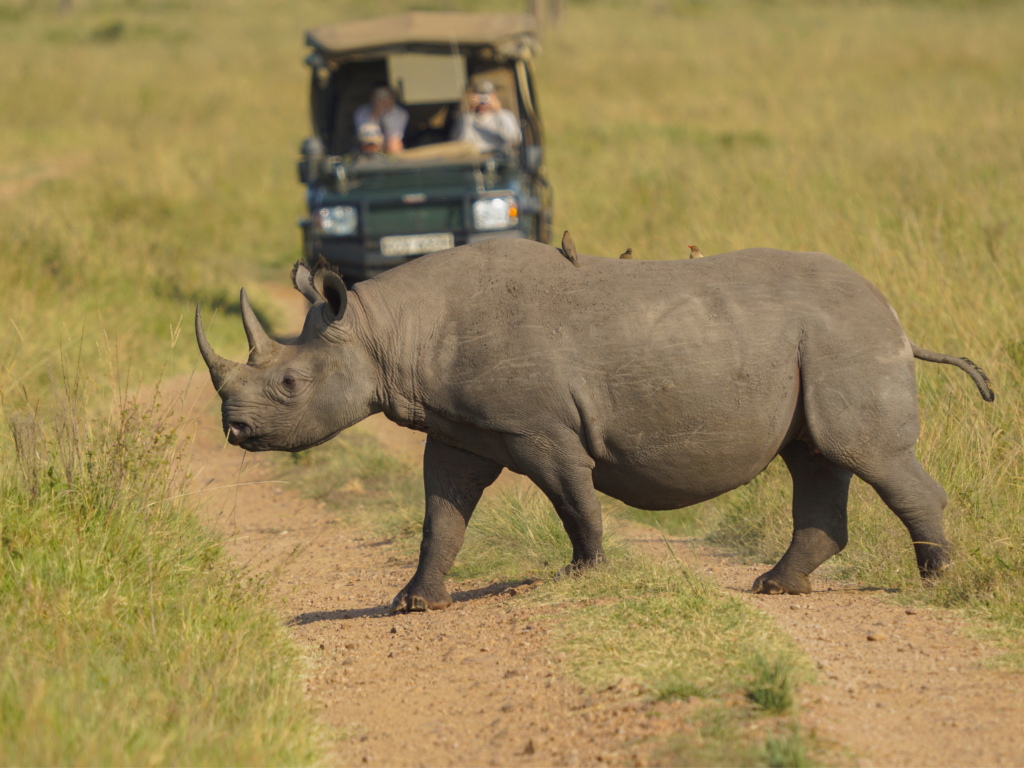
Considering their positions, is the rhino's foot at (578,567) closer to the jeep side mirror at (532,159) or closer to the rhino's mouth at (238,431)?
the rhino's mouth at (238,431)

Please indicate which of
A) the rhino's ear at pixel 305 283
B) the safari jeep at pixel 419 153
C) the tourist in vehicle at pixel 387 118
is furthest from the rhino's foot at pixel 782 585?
the tourist in vehicle at pixel 387 118

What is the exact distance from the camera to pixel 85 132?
1942 centimetres

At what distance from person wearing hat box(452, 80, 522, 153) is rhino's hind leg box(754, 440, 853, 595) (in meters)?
6.55

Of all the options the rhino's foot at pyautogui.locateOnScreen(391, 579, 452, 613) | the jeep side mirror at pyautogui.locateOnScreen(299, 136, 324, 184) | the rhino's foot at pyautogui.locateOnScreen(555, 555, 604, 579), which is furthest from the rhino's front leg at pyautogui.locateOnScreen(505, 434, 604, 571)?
the jeep side mirror at pyautogui.locateOnScreen(299, 136, 324, 184)

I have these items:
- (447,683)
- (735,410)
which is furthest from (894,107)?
(447,683)

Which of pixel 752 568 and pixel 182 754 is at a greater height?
pixel 182 754

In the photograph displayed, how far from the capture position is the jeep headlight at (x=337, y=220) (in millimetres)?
9773

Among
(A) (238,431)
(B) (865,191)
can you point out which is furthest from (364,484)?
(B) (865,191)

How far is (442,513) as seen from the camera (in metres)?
4.79

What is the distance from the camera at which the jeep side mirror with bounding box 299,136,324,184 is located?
10.3 metres

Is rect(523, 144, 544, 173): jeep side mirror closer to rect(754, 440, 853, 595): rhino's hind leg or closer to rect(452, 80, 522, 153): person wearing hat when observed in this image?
rect(452, 80, 522, 153): person wearing hat

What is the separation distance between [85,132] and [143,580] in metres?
17.2

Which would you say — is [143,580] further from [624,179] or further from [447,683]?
[624,179]

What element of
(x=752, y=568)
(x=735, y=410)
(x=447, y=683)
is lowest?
(x=752, y=568)
